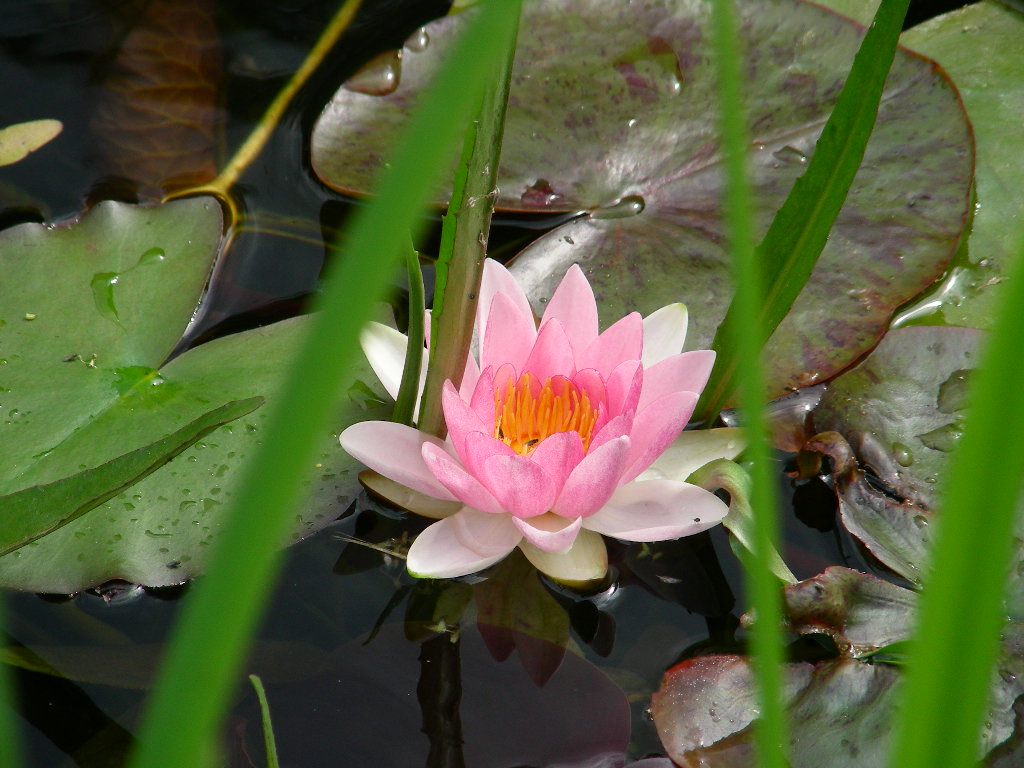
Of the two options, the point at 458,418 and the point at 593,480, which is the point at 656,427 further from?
the point at 458,418

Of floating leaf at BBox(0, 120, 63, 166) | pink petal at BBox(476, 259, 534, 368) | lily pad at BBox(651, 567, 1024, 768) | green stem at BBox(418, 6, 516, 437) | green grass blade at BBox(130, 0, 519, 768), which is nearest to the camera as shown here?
green grass blade at BBox(130, 0, 519, 768)

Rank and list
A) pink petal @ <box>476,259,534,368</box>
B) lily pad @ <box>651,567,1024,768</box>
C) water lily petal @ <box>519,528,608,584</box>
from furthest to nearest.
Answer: pink petal @ <box>476,259,534,368</box>, water lily petal @ <box>519,528,608,584</box>, lily pad @ <box>651,567,1024,768</box>

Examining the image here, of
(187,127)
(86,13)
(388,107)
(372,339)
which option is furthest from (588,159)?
(86,13)

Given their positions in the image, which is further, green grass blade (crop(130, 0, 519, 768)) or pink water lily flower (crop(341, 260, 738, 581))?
pink water lily flower (crop(341, 260, 738, 581))

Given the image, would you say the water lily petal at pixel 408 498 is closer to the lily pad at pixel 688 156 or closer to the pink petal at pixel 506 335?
the pink petal at pixel 506 335

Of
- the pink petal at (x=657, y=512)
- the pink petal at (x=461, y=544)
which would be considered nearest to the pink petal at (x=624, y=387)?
the pink petal at (x=657, y=512)

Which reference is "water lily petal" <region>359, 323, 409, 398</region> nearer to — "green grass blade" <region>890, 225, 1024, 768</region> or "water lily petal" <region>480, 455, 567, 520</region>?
"water lily petal" <region>480, 455, 567, 520</region>

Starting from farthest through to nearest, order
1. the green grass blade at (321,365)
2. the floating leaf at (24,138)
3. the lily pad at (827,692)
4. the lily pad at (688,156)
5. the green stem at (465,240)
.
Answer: the floating leaf at (24,138), the lily pad at (688,156), the lily pad at (827,692), the green stem at (465,240), the green grass blade at (321,365)

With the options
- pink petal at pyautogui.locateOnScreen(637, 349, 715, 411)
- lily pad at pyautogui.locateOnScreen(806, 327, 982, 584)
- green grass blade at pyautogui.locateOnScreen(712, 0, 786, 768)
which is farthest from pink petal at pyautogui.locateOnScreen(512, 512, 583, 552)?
green grass blade at pyautogui.locateOnScreen(712, 0, 786, 768)

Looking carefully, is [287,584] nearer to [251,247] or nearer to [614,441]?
[614,441]
